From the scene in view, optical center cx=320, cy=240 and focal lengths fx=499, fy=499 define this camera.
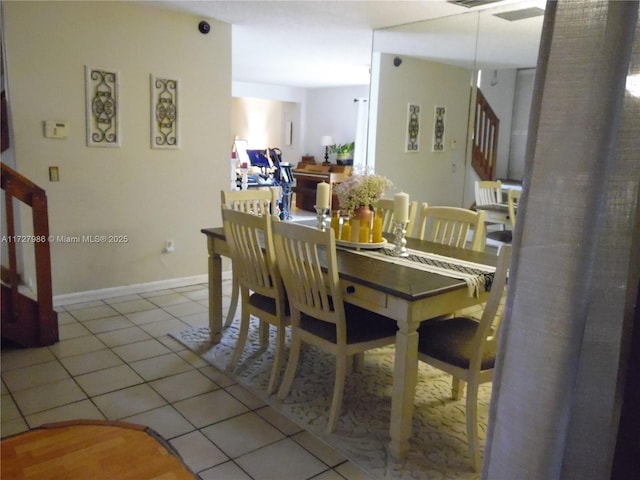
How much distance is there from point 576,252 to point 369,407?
1798mm

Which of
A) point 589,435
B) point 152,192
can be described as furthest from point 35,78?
point 589,435

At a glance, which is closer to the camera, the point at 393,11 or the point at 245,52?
the point at 393,11

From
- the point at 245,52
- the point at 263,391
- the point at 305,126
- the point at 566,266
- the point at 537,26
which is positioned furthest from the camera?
the point at 305,126

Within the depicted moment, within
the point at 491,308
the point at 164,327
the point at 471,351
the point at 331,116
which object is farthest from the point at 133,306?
the point at 331,116

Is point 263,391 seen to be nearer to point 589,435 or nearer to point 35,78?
point 589,435

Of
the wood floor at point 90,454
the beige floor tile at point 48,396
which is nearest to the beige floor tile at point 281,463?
the wood floor at point 90,454

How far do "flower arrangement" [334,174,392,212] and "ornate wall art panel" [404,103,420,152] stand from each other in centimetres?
231

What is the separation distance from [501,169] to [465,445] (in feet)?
8.62

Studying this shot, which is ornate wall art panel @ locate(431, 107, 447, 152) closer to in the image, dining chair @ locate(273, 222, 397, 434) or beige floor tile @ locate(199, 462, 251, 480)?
dining chair @ locate(273, 222, 397, 434)

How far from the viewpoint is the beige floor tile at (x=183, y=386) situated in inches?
97.1

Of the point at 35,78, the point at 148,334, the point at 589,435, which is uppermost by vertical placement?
the point at 35,78

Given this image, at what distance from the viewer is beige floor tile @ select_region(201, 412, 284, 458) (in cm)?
206

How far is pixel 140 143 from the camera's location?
3.91 m

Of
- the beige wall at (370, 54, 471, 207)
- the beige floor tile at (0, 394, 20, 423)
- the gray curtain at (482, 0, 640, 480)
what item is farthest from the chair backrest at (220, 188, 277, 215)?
the gray curtain at (482, 0, 640, 480)
